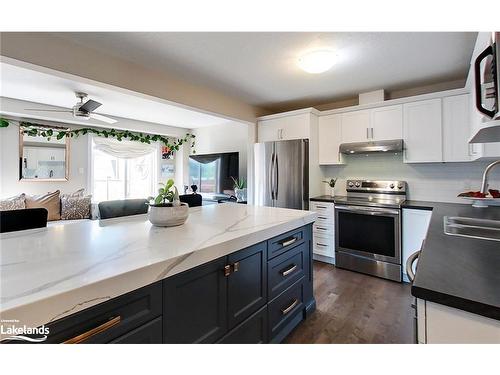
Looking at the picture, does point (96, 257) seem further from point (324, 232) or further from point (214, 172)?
point (214, 172)

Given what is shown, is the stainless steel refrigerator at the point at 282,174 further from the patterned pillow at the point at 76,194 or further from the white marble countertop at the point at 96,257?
the patterned pillow at the point at 76,194

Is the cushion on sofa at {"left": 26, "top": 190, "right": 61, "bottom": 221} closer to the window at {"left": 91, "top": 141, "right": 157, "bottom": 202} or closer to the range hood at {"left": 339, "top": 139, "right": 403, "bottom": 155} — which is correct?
the window at {"left": 91, "top": 141, "right": 157, "bottom": 202}

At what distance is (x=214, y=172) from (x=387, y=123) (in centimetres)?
343

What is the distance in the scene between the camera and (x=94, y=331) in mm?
711

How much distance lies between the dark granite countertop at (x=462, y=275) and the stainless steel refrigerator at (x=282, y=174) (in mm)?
2299

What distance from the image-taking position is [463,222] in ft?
5.57

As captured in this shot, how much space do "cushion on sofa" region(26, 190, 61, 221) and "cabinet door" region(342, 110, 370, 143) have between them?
Result: 15.8ft

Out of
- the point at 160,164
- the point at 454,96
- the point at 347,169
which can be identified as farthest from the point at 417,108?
the point at 160,164

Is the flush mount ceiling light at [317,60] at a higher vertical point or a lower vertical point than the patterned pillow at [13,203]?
higher

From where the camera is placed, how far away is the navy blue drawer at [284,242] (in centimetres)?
152

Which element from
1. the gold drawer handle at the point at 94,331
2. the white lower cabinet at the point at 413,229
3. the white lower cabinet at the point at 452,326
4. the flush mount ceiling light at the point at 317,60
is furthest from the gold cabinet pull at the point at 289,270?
the flush mount ceiling light at the point at 317,60

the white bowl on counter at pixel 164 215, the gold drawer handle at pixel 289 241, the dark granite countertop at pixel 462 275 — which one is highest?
the white bowl on counter at pixel 164 215

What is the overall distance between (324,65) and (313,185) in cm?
174

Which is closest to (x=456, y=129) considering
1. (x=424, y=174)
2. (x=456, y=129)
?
(x=456, y=129)
